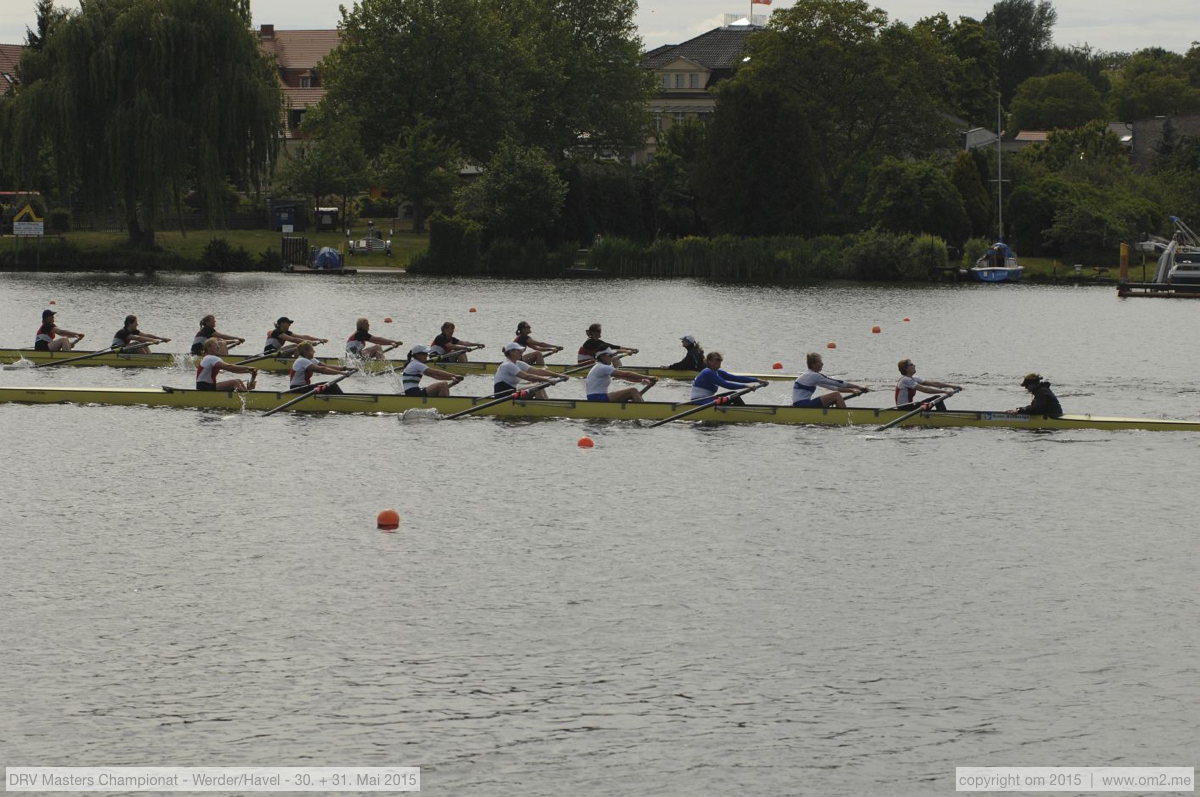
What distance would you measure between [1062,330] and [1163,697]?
4084 centimetres

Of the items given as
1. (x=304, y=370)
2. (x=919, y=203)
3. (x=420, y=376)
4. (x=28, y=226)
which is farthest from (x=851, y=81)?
(x=304, y=370)

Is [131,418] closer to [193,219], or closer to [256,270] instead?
[256,270]

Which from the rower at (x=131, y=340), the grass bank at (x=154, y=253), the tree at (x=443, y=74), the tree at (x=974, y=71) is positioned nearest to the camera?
the rower at (x=131, y=340)

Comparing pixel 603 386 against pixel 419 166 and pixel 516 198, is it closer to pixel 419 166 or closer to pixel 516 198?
pixel 516 198

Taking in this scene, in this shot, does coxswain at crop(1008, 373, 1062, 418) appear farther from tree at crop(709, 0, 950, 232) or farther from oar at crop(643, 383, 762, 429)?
tree at crop(709, 0, 950, 232)

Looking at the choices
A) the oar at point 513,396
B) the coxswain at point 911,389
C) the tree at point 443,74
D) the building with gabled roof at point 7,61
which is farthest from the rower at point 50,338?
the building with gabled roof at point 7,61

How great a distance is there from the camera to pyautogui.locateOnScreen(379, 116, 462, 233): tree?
300 ft

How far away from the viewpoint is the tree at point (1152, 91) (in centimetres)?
14050

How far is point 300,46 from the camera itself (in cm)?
13238

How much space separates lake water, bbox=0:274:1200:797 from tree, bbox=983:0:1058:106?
136880 millimetres

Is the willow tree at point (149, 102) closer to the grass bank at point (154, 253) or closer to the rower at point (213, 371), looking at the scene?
the grass bank at point (154, 253)

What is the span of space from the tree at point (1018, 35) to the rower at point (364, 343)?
13613cm

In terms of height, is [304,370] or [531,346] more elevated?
[531,346]

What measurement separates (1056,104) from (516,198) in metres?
81.1
